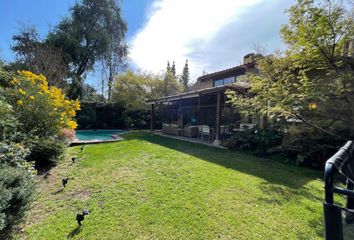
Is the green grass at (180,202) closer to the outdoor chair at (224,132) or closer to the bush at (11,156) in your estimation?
the bush at (11,156)

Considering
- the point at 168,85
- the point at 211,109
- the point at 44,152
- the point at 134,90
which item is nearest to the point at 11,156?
the point at 44,152

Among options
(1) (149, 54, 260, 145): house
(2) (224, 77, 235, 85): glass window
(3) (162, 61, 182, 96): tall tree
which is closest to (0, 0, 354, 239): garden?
(1) (149, 54, 260, 145): house

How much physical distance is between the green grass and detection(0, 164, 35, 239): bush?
0.31 metres

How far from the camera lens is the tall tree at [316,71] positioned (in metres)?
5.27

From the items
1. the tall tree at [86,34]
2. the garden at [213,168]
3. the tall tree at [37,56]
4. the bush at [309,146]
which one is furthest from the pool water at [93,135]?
the bush at [309,146]

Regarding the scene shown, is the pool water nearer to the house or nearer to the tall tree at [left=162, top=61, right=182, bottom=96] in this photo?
the house

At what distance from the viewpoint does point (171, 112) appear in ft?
64.8

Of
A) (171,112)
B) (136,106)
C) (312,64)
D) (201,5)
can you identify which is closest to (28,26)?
(136,106)

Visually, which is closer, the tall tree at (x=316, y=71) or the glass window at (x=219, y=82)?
the tall tree at (x=316, y=71)

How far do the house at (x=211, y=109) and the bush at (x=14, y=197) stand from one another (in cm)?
917

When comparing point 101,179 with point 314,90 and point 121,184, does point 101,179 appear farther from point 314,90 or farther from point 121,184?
point 314,90

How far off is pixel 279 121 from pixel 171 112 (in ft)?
38.8

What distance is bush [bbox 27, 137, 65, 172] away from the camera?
22.0 feet

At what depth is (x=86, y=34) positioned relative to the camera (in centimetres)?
2211
